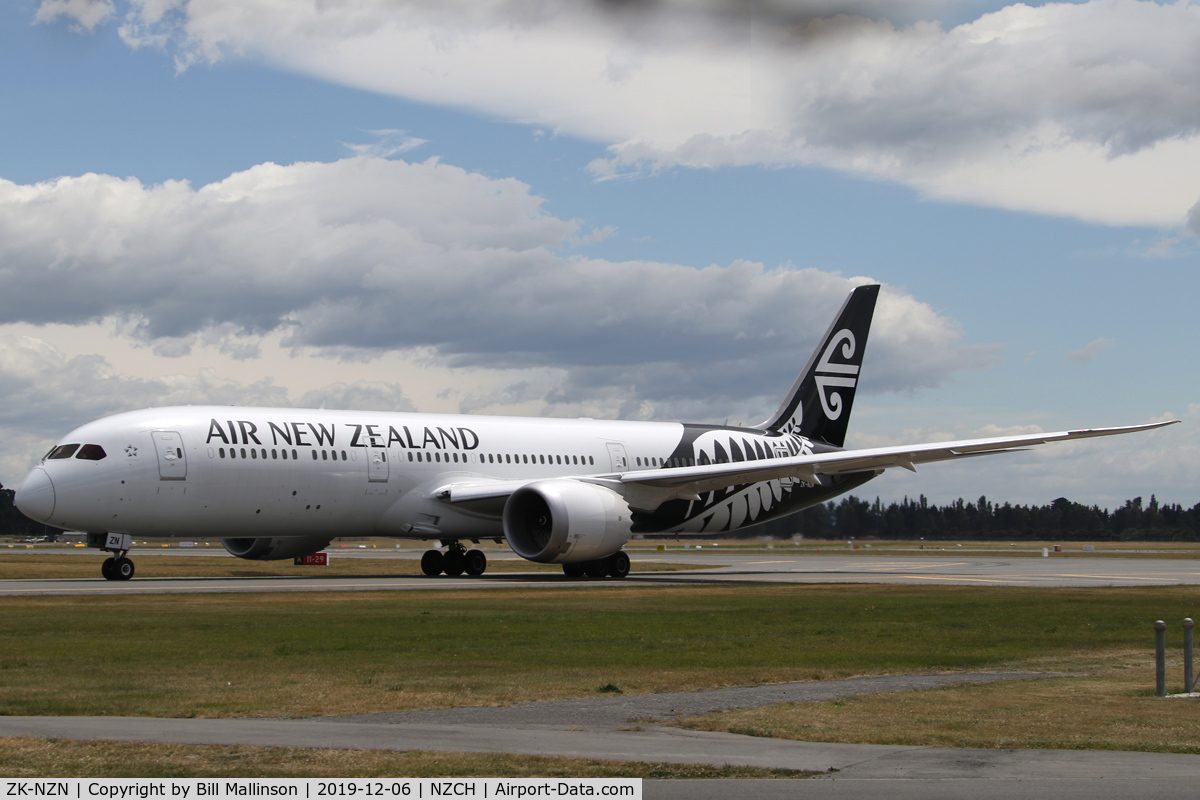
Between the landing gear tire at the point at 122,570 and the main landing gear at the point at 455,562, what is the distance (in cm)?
877

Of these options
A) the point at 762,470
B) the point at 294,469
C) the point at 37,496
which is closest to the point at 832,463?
the point at 762,470

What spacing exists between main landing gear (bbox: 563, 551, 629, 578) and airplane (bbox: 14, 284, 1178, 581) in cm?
4

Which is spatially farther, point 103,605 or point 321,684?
point 103,605

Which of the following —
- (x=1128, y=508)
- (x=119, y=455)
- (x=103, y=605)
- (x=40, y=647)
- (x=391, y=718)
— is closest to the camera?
(x=391, y=718)

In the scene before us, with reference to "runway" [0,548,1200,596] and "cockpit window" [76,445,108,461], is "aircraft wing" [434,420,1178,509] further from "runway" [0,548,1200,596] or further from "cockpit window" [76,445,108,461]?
"cockpit window" [76,445,108,461]

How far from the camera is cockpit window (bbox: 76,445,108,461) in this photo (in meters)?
30.1

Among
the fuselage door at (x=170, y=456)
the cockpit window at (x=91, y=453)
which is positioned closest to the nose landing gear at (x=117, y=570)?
the fuselage door at (x=170, y=456)

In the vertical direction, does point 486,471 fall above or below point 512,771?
above

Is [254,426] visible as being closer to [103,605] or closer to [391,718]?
[103,605]

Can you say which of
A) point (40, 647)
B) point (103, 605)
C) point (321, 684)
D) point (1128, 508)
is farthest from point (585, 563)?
point (1128, 508)

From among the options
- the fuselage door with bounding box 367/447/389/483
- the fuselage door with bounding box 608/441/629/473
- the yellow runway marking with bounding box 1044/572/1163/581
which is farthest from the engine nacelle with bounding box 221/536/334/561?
the yellow runway marking with bounding box 1044/572/1163/581

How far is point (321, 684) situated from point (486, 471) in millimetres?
24173

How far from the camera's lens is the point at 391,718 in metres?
10.6

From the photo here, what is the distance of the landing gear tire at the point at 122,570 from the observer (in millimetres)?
30672
